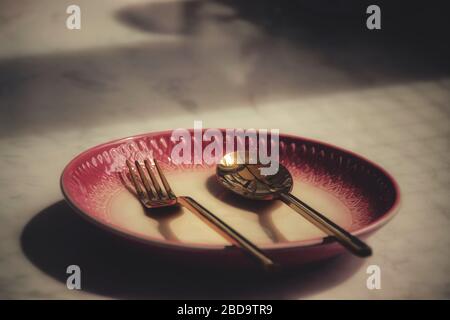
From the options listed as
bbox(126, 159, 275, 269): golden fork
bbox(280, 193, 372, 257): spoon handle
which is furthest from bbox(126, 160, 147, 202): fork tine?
bbox(280, 193, 372, 257): spoon handle

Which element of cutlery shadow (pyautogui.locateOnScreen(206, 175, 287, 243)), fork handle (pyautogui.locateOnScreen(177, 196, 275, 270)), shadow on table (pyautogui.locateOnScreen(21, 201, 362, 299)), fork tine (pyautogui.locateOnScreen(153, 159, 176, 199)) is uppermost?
fork handle (pyautogui.locateOnScreen(177, 196, 275, 270))

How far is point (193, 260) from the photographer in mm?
404

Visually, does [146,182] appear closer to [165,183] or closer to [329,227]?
[165,183]

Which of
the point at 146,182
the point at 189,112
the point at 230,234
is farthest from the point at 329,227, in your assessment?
the point at 189,112

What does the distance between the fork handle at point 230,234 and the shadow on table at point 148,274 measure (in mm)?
28

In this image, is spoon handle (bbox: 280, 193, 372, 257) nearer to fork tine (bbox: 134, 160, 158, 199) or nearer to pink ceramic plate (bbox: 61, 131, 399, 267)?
pink ceramic plate (bbox: 61, 131, 399, 267)

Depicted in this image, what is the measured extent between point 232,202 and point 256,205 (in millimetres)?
22

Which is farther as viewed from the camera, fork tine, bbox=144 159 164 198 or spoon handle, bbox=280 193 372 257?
fork tine, bbox=144 159 164 198

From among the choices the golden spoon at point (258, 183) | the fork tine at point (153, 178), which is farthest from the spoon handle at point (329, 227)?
the fork tine at point (153, 178)

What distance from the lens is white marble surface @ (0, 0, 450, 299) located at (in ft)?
1.54

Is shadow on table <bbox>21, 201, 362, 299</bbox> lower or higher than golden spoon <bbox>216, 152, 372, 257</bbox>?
lower

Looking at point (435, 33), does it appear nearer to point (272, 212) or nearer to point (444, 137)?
point (444, 137)

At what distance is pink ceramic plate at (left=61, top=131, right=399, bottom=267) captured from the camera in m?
0.41

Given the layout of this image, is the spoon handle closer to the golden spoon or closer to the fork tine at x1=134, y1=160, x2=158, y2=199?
the golden spoon
